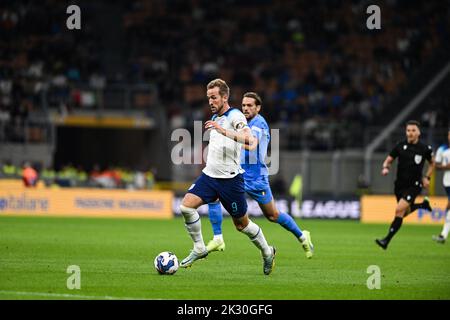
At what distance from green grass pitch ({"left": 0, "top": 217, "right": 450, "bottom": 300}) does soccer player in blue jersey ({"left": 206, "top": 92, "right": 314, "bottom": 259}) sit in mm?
561

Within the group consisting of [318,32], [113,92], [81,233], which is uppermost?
[318,32]

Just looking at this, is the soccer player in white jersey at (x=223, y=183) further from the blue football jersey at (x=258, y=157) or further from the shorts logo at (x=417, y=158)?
the shorts logo at (x=417, y=158)

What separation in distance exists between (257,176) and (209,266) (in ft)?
5.81

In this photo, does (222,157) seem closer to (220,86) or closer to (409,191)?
(220,86)

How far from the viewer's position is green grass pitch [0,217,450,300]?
1213 centimetres

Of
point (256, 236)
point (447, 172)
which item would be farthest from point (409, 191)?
point (256, 236)

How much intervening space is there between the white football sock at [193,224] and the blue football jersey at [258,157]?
7.17ft

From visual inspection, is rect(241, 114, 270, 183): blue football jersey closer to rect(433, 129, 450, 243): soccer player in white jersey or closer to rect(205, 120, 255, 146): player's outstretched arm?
rect(205, 120, 255, 146): player's outstretched arm

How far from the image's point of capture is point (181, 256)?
17047 mm

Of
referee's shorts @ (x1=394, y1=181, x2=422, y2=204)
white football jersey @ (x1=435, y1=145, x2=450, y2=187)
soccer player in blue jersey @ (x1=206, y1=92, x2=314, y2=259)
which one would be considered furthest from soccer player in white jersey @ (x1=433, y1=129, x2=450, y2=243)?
soccer player in blue jersey @ (x1=206, y1=92, x2=314, y2=259)

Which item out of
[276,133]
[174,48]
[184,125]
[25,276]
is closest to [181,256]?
[25,276]
